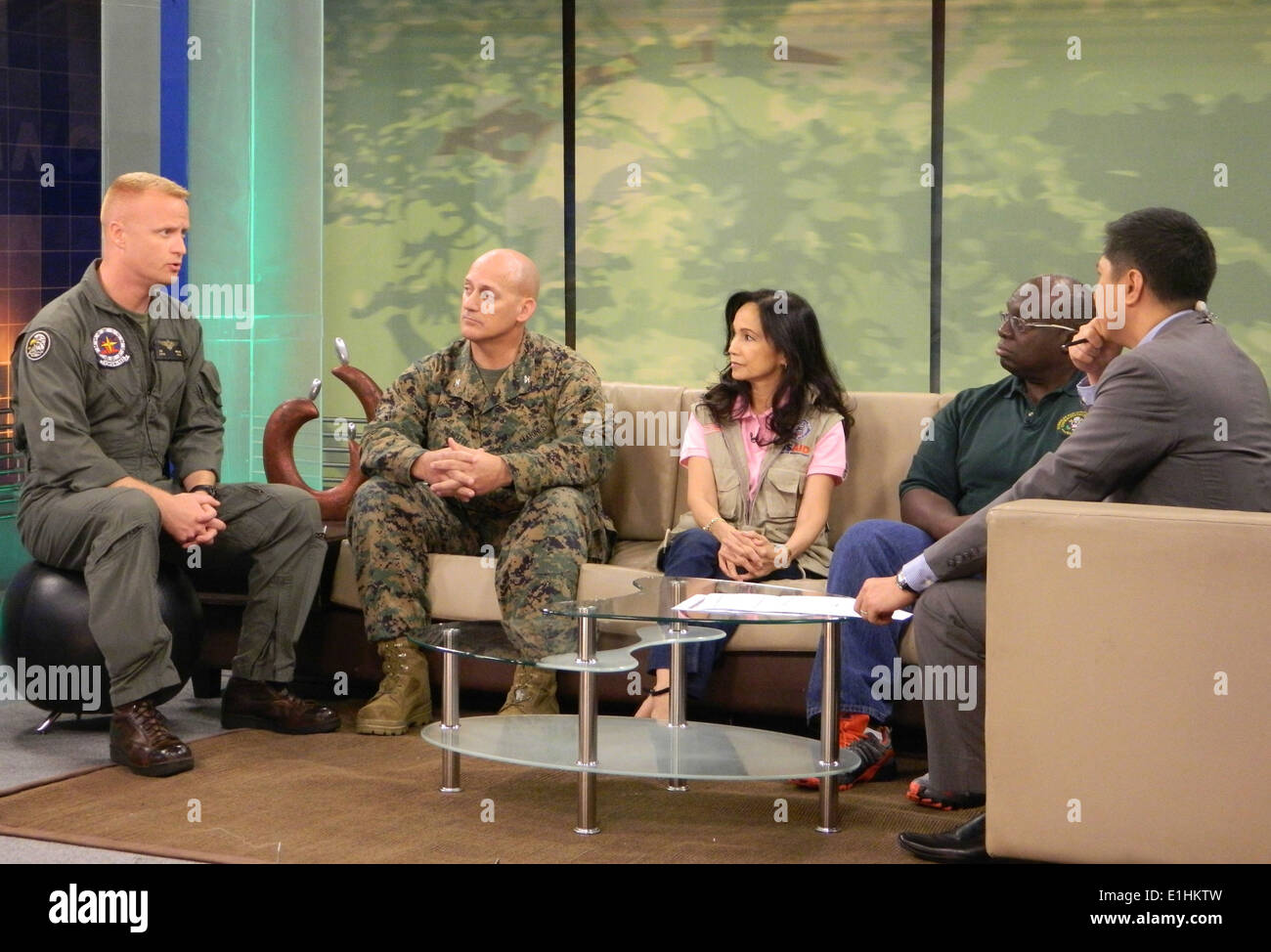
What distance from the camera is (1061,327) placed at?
12.1 ft

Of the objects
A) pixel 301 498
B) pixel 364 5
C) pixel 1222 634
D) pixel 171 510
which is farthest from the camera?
pixel 364 5

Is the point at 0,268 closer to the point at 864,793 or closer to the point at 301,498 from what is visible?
the point at 301,498

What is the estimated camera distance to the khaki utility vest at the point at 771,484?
152 inches

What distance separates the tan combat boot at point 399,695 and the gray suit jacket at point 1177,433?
1.78 m

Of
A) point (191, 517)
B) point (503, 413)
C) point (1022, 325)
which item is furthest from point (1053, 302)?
point (191, 517)

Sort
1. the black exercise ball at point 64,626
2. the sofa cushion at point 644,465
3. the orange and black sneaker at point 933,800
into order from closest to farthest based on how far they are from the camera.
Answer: the orange and black sneaker at point 933,800 < the black exercise ball at point 64,626 < the sofa cushion at point 644,465

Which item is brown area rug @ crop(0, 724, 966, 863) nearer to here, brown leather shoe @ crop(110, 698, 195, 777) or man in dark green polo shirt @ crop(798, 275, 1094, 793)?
brown leather shoe @ crop(110, 698, 195, 777)

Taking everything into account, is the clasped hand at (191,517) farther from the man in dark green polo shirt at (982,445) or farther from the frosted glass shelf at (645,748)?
the man in dark green polo shirt at (982,445)

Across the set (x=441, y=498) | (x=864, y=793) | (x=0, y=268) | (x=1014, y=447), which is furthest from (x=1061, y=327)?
(x=0, y=268)

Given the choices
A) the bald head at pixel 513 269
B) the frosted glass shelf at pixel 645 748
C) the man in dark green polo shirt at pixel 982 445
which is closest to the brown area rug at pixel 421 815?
the frosted glass shelf at pixel 645 748

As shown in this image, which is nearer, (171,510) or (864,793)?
(864,793)

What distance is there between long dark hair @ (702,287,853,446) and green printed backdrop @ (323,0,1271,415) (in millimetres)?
1844

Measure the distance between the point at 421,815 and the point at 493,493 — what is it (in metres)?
1.12

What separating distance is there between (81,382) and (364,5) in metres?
3.35
